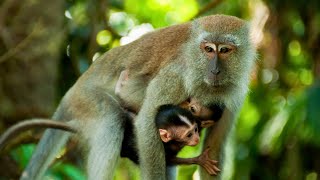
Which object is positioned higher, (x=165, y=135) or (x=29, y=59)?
(x=29, y=59)

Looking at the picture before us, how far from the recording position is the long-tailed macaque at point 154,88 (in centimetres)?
710

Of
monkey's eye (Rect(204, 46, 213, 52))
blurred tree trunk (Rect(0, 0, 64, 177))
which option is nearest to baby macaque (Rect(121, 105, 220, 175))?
monkey's eye (Rect(204, 46, 213, 52))

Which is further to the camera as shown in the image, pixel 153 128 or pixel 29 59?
pixel 29 59

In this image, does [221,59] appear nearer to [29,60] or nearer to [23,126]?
[23,126]

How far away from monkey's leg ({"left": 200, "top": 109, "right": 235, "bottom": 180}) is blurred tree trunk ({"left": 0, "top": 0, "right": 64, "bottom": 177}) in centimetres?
236

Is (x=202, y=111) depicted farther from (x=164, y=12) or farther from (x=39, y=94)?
(x=164, y=12)

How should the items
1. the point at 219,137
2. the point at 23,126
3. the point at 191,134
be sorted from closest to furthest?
the point at 191,134 < the point at 23,126 < the point at 219,137

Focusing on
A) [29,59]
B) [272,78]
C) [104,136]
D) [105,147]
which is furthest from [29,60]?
[272,78]

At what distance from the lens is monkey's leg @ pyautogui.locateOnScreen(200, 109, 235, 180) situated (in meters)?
7.47

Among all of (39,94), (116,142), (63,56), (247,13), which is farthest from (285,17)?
(116,142)

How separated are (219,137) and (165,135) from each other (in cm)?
53

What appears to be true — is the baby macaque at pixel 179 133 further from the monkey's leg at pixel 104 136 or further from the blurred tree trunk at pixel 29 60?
the blurred tree trunk at pixel 29 60

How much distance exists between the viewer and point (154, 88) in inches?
287

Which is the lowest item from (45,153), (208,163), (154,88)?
(208,163)
